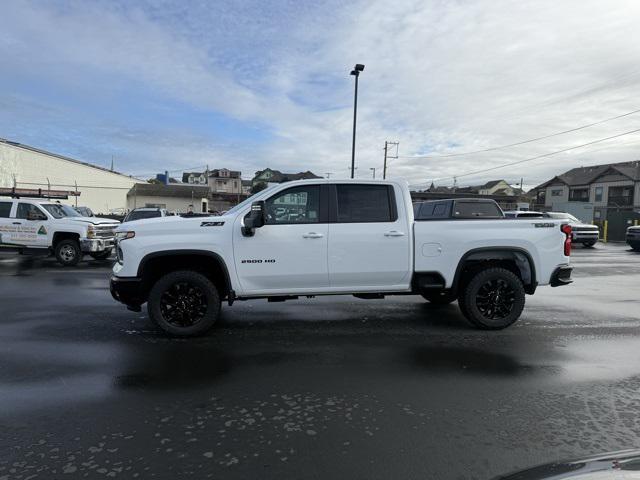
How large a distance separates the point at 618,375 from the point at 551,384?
0.88 m

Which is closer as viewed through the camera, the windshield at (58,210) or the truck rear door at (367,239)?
the truck rear door at (367,239)

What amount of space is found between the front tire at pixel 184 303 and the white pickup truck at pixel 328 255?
0.5 inches

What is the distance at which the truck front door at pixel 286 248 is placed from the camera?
5793mm

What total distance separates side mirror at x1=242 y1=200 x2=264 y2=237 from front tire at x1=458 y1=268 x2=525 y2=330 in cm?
302

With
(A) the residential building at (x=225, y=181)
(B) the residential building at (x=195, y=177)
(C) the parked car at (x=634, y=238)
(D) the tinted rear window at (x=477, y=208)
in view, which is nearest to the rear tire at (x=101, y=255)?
(D) the tinted rear window at (x=477, y=208)

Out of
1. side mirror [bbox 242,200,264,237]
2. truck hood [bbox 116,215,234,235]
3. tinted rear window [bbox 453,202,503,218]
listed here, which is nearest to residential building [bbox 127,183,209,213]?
tinted rear window [bbox 453,202,503,218]

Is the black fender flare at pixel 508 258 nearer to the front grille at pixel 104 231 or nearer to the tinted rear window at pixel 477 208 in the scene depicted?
the tinted rear window at pixel 477 208

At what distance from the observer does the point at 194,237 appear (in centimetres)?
568

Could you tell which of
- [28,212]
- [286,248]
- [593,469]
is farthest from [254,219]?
[28,212]

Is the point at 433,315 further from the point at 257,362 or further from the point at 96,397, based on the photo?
the point at 96,397

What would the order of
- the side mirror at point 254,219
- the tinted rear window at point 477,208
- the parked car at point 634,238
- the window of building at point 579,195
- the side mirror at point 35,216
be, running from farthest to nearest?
the window of building at point 579,195, the parked car at point 634,238, the tinted rear window at point 477,208, the side mirror at point 35,216, the side mirror at point 254,219

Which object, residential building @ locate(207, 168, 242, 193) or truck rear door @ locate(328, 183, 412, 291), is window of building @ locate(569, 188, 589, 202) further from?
truck rear door @ locate(328, 183, 412, 291)

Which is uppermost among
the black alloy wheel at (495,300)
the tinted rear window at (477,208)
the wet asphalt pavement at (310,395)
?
the tinted rear window at (477,208)

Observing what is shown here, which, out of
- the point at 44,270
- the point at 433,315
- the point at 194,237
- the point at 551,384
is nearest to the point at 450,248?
the point at 433,315
